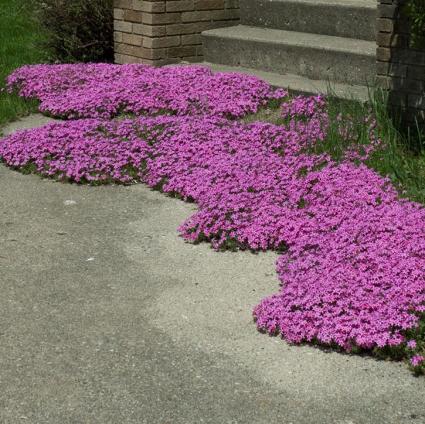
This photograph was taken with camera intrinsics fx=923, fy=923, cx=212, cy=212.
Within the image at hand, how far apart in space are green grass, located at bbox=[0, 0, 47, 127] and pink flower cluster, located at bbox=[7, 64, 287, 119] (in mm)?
235

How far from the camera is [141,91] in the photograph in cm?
923

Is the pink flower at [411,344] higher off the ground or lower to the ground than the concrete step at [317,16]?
lower

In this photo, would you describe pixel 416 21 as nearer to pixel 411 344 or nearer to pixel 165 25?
pixel 411 344

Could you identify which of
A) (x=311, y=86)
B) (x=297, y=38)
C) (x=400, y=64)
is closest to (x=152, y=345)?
(x=400, y=64)

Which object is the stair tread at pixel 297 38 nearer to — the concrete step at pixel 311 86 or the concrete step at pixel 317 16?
the concrete step at pixel 317 16

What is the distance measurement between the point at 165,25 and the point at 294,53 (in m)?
1.70

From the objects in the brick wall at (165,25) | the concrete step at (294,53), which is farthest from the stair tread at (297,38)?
the brick wall at (165,25)

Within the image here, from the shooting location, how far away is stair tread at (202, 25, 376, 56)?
898cm

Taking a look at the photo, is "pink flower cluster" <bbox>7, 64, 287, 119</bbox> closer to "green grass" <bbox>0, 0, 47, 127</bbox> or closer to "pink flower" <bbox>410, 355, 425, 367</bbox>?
"green grass" <bbox>0, 0, 47, 127</bbox>

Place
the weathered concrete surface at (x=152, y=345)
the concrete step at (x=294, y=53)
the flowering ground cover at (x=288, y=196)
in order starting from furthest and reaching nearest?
1. the concrete step at (x=294, y=53)
2. the flowering ground cover at (x=288, y=196)
3. the weathered concrete surface at (x=152, y=345)

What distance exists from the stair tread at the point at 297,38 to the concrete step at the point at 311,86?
33 cm

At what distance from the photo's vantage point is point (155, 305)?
205 inches

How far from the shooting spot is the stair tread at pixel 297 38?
8977mm

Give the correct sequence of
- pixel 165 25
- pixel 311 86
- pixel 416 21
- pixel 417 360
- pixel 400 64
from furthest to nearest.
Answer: pixel 165 25
pixel 311 86
pixel 400 64
pixel 416 21
pixel 417 360
